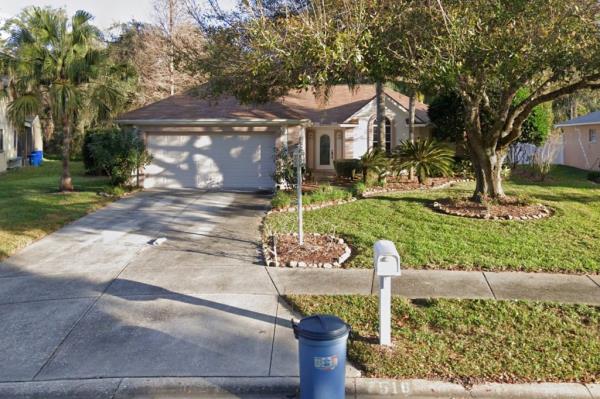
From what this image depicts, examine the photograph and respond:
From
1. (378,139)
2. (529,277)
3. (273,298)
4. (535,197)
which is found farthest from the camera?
(378,139)

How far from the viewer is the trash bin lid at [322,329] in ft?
15.0

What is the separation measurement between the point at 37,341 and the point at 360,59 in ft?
20.9

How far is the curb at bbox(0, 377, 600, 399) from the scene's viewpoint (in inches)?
199

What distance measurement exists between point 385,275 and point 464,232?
5787mm

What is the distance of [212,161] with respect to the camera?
19.5 metres

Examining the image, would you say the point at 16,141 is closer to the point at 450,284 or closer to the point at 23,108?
the point at 23,108

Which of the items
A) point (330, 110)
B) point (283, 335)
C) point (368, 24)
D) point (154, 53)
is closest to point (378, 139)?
point (330, 110)

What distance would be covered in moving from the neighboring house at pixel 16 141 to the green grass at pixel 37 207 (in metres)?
6.46

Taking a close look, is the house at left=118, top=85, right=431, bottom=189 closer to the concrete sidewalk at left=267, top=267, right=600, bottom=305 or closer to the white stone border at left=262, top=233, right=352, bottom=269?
the white stone border at left=262, top=233, right=352, bottom=269

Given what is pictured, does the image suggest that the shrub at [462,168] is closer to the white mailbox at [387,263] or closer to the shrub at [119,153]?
the shrub at [119,153]

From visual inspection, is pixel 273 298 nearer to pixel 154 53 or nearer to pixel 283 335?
pixel 283 335

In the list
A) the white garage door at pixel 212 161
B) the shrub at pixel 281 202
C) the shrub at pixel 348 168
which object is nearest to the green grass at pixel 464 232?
the shrub at pixel 281 202

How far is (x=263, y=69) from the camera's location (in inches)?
398

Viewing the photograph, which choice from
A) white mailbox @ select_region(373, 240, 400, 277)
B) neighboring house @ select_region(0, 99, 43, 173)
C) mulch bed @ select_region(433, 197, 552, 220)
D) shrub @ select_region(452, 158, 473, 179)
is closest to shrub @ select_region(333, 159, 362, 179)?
shrub @ select_region(452, 158, 473, 179)
